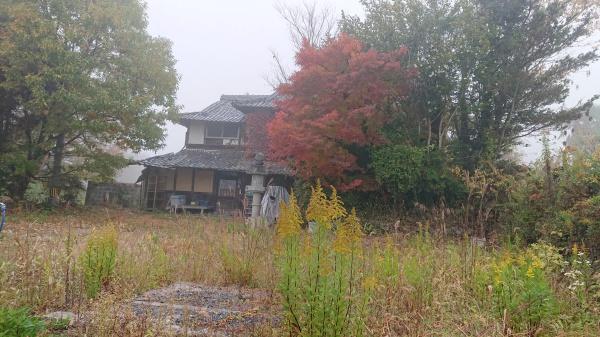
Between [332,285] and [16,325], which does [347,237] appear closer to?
[332,285]

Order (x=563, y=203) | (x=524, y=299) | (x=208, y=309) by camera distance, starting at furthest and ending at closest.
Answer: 1. (x=563, y=203)
2. (x=208, y=309)
3. (x=524, y=299)

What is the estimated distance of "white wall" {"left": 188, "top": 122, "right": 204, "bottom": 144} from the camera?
2073 cm

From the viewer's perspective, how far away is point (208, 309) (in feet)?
10.9

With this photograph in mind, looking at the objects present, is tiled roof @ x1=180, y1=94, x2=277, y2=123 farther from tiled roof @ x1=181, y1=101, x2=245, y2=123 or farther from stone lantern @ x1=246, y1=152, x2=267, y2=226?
stone lantern @ x1=246, y1=152, x2=267, y2=226

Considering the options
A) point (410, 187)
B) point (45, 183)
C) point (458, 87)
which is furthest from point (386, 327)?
point (45, 183)

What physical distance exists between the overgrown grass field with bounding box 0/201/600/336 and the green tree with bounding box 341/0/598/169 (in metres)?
8.92

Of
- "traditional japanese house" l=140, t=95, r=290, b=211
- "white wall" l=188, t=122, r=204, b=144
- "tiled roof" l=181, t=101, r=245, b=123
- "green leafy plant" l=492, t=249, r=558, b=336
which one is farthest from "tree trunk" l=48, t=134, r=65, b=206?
"green leafy plant" l=492, t=249, r=558, b=336

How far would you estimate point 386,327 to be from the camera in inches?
111

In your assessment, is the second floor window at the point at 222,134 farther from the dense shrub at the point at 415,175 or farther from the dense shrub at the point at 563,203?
the dense shrub at the point at 563,203

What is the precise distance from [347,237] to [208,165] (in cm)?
1671

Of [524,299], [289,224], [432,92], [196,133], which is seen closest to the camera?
[289,224]

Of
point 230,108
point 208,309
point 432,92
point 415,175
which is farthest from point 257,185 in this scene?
point 230,108

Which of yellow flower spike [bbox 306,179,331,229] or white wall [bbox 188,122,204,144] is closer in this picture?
yellow flower spike [bbox 306,179,331,229]

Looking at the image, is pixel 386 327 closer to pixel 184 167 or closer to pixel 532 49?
pixel 532 49
